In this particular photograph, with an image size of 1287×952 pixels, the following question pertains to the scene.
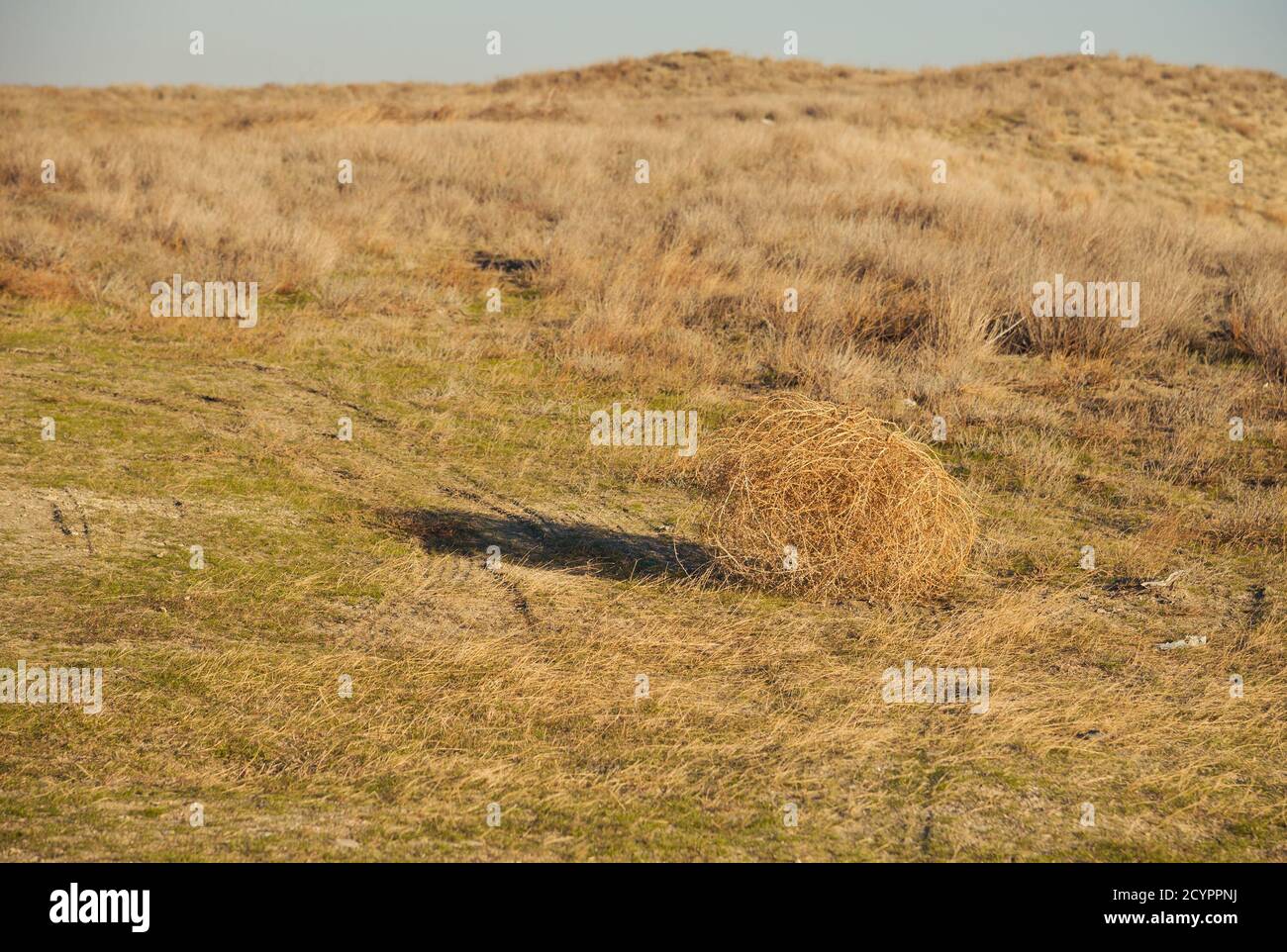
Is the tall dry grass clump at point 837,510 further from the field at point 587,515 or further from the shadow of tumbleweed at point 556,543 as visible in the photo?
the shadow of tumbleweed at point 556,543

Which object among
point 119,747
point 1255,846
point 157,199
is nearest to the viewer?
point 1255,846

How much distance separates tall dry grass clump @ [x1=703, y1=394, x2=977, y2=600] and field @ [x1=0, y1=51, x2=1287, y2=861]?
0.21 metres

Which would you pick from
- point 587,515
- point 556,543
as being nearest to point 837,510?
point 556,543

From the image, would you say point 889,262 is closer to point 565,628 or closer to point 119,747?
point 565,628

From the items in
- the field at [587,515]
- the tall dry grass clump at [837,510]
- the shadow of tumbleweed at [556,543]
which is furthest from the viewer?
the shadow of tumbleweed at [556,543]

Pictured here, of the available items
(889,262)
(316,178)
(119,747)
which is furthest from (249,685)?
(316,178)

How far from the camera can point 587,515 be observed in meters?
7.67

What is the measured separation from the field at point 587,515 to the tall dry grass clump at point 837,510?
0.69ft

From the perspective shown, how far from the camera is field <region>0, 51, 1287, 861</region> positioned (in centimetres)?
428

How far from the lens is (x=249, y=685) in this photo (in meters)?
4.93

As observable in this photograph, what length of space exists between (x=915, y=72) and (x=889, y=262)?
83.9 ft

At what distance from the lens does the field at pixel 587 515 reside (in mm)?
4277

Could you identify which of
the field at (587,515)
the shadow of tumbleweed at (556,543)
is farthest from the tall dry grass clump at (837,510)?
the shadow of tumbleweed at (556,543)

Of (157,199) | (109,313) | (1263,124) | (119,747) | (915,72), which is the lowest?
(119,747)
